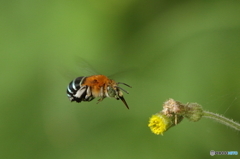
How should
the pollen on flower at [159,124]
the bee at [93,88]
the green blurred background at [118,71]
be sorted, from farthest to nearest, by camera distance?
the green blurred background at [118,71] → the bee at [93,88] → the pollen on flower at [159,124]

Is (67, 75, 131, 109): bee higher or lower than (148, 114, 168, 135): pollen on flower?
higher

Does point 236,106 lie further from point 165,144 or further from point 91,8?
point 91,8

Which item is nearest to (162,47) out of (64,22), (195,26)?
(195,26)

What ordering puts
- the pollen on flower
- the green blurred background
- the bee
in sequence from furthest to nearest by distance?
the green blurred background
the bee
the pollen on flower

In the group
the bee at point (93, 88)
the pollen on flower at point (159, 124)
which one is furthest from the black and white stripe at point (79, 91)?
the pollen on flower at point (159, 124)

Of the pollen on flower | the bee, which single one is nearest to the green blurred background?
the bee

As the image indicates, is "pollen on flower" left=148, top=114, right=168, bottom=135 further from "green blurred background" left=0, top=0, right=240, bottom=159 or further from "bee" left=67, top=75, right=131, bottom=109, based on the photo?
"green blurred background" left=0, top=0, right=240, bottom=159

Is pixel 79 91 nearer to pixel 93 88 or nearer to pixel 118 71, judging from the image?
pixel 93 88

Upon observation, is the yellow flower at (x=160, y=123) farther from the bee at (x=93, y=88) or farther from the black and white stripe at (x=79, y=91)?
the black and white stripe at (x=79, y=91)
